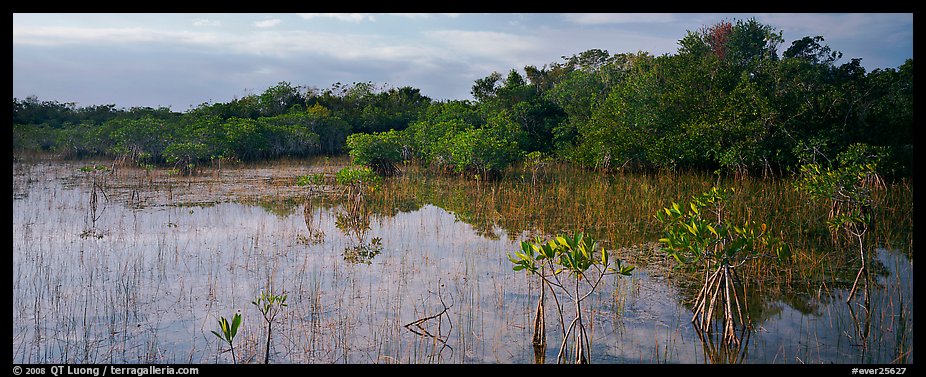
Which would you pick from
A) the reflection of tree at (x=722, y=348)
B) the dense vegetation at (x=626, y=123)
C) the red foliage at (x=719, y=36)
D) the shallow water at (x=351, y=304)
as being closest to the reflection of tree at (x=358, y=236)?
the shallow water at (x=351, y=304)

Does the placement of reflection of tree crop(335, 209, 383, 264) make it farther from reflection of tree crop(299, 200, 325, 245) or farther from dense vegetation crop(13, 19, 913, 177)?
dense vegetation crop(13, 19, 913, 177)

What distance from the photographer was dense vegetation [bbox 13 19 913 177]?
36.6 feet

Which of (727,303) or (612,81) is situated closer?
(727,303)

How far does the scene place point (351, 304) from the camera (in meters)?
4.79

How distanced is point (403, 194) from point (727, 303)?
7920 millimetres

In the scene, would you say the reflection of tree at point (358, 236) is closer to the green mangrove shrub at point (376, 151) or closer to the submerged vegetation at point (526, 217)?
the submerged vegetation at point (526, 217)

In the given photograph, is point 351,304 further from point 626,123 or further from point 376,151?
point 626,123

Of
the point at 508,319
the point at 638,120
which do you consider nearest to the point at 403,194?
the point at 638,120

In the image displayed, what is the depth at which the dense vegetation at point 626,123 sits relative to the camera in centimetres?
1116

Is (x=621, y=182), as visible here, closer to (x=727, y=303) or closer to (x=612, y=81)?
(x=612, y=81)

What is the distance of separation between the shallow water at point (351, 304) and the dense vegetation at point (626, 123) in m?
5.78

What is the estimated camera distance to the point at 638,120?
13.3 m

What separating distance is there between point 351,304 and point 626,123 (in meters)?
10.3
